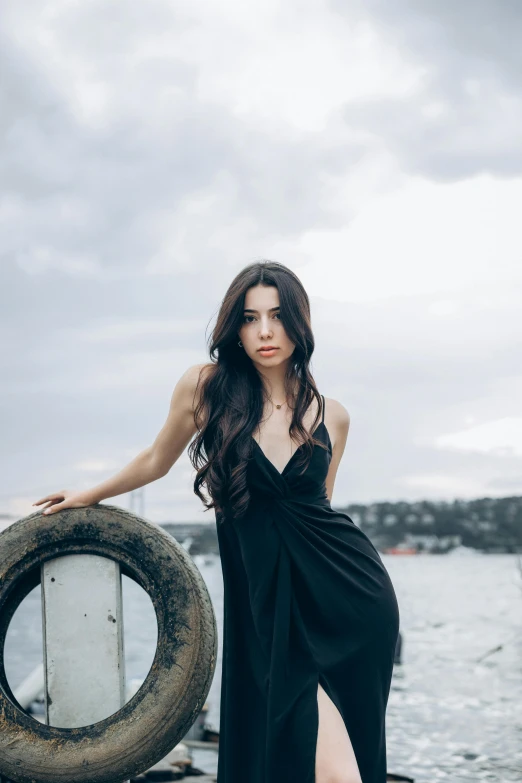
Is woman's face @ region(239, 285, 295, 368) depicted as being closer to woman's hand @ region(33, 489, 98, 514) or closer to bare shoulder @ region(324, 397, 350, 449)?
bare shoulder @ region(324, 397, 350, 449)

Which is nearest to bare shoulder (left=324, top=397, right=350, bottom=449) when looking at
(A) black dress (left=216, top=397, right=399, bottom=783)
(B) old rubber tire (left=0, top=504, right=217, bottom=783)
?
(A) black dress (left=216, top=397, right=399, bottom=783)

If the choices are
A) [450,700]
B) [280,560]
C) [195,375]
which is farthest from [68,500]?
[450,700]

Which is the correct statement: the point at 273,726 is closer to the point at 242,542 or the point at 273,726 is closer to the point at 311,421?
the point at 242,542

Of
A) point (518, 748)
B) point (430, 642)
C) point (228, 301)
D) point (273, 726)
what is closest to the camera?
point (273, 726)

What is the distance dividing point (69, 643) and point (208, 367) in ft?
3.87

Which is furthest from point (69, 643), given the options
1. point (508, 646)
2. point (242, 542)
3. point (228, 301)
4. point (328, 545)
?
point (508, 646)

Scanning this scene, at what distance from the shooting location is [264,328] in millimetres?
3049

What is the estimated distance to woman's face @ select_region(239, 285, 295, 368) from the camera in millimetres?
3068

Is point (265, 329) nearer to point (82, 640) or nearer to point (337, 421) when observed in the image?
point (337, 421)

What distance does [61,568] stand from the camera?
3.28 metres

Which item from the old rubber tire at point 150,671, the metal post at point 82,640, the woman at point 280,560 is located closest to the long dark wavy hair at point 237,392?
the woman at point 280,560

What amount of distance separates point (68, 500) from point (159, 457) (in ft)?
1.27

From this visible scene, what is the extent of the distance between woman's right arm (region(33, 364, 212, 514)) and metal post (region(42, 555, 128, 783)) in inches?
8.9

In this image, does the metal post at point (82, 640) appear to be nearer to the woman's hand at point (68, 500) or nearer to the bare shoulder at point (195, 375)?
the woman's hand at point (68, 500)
